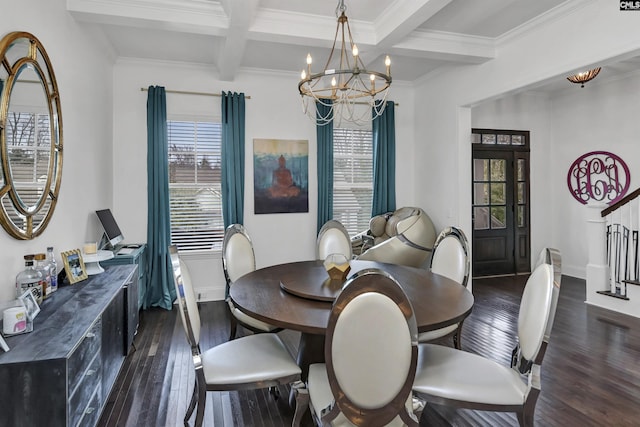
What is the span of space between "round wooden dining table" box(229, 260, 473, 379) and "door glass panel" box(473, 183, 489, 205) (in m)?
3.67

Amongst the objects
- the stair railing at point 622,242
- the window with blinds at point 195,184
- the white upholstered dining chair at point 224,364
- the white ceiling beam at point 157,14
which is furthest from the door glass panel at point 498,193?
the white upholstered dining chair at point 224,364

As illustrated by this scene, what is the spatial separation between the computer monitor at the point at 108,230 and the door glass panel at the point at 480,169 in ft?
16.9

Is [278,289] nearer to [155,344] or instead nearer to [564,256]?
[155,344]

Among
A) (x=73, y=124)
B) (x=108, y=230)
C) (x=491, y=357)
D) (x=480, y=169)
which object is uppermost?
(x=73, y=124)

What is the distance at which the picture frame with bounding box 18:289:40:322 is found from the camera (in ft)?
6.19

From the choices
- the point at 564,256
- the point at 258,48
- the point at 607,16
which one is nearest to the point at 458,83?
the point at 607,16

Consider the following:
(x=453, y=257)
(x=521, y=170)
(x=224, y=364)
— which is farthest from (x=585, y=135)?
(x=224, y=364)

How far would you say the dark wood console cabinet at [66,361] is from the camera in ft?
4.89

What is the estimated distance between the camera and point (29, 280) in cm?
216

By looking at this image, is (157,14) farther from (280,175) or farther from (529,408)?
(529,408)

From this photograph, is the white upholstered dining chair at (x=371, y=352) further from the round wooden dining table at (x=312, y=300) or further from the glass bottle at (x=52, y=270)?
the glass bottle at (x=52, y=270)

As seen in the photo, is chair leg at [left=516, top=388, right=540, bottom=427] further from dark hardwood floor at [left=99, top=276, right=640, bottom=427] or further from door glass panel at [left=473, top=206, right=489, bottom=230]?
door glass panel at [left=473, top=206, right=489, bottom=230]

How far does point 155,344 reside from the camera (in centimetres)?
351

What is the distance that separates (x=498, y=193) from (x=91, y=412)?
6.10 metres
